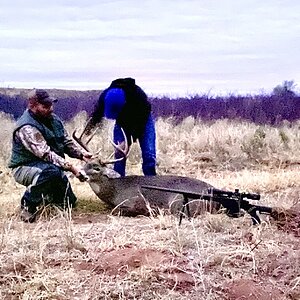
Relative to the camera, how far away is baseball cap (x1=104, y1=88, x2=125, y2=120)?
10.2m

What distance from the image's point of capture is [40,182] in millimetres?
9070

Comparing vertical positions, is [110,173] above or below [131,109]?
below

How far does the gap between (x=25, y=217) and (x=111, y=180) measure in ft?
5.04

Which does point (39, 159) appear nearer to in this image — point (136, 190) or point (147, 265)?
A: point (136, 190)

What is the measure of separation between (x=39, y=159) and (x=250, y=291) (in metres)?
4.02

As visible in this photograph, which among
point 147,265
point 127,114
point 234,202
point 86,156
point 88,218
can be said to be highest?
point 127,114

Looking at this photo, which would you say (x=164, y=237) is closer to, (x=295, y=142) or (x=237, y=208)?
(x=237, y=208)

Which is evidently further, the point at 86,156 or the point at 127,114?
the point at 127,114

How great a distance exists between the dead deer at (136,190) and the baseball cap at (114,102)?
45 cm

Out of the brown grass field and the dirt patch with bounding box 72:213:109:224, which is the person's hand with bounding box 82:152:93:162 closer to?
the brown grass field

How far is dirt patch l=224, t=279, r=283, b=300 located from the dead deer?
2661mm

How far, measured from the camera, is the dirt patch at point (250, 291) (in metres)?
5.71

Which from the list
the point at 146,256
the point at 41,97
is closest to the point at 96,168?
the point at 41,97

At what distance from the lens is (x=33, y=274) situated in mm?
6078
